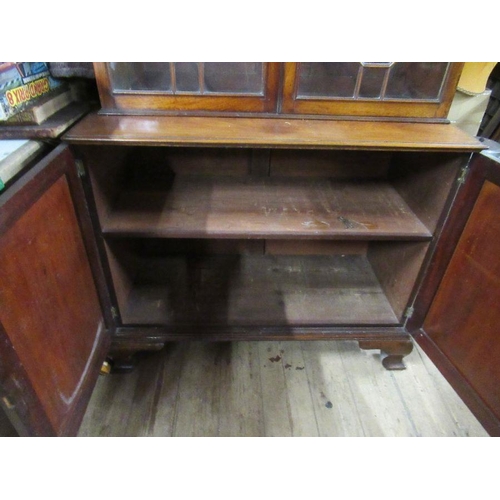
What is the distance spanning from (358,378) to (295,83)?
105cm

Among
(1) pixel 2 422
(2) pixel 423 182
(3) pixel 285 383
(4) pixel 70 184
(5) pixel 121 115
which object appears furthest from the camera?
(3) pixel 285 383

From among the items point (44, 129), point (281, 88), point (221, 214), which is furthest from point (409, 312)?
point (44, 129)

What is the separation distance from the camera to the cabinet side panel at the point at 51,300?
2.09ft

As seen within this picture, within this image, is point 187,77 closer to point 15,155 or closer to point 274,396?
point 15,155

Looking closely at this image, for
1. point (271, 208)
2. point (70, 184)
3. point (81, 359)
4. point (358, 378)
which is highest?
point (70, 184)

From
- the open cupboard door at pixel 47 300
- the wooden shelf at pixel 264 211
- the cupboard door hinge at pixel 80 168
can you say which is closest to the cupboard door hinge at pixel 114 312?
the open cupboard door at pixel 47 300

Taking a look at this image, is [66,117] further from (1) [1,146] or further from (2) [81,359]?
(2) [81,359]

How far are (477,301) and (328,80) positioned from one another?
2.38ft

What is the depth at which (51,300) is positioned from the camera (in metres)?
0.76

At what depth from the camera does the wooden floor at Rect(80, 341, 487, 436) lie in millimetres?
1148

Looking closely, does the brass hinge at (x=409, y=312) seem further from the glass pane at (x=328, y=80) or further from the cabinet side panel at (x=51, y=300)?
the cabinet side panel at (x=51, y=300)

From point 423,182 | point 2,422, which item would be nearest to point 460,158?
point 423,182

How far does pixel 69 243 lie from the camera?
85 cm

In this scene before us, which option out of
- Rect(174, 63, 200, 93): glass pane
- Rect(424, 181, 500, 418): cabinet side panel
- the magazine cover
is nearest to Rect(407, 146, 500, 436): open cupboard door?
Rect(424, 181, 500, 418): cabinet side panel
